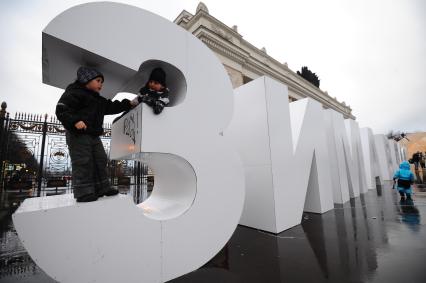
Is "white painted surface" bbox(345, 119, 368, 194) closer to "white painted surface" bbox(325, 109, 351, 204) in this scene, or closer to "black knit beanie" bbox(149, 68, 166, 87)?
"white painted surface" bbox(325, 109, 351, 204)

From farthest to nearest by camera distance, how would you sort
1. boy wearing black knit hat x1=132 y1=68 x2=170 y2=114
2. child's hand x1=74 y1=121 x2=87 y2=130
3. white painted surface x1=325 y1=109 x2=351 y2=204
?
white painted surface x1=325 y1=109 x2=351 y2=204 → boy wearing black knit hat x1=132 y1=68 x2=170 y2=114 → child's hand x1=74 y1=121 x2=87 y2=130

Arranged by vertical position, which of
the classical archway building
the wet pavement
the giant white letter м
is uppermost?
the classical archway building

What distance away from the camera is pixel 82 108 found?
2.00 meters

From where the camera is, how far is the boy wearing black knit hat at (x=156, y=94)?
2.15 meters

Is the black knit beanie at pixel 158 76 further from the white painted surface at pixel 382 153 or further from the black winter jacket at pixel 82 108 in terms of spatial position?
the white painted surface at pixel 382 153

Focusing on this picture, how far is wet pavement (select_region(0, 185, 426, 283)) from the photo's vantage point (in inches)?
85.6

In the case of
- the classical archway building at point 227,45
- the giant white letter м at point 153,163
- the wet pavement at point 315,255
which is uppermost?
the classical archway building at point 227,45

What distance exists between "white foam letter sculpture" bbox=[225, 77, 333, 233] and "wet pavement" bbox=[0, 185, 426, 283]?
0.34m

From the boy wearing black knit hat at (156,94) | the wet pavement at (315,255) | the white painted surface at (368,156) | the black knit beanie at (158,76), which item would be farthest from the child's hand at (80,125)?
the white painted surface at (368,156)

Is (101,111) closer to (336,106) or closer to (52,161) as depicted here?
(52,161)

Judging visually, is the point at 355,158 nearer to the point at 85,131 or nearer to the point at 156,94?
the point at 156,94

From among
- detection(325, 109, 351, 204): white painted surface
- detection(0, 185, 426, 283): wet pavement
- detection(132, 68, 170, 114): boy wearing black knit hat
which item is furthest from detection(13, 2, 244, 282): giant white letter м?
detection(325, 109, 351, 204): white painted surface

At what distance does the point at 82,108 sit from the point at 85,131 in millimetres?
243

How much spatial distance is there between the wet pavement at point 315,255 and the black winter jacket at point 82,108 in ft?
5.96
